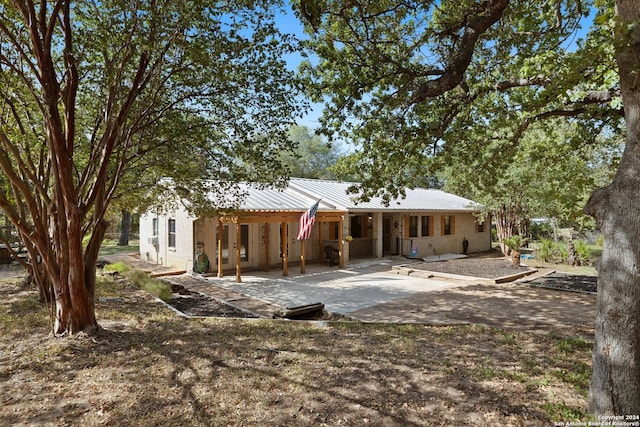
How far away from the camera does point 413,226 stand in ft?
64.5

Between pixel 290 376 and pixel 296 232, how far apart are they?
11708 mm

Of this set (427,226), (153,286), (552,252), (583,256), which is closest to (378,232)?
(427,226)

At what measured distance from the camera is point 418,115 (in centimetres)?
722

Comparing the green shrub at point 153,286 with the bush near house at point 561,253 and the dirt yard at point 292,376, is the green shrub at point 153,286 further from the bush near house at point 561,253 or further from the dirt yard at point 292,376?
the bush near house at point 561,253

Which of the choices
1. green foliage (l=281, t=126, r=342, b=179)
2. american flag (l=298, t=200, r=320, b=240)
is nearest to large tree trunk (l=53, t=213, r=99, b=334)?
american flag (l=298, t=200, r=320, b=240)

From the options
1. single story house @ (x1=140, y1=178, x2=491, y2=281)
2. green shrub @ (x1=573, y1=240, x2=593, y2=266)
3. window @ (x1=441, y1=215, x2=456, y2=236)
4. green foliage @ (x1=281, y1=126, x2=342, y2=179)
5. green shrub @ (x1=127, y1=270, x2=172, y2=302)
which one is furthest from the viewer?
green foliage @ (x1=281, y1=126, x2=342, y2=179)

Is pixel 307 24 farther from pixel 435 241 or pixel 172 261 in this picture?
pixel 435 241

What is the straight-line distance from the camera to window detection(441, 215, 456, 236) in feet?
68.8

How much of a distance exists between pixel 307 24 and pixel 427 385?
580cm

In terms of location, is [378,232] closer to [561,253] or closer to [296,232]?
[296,232]

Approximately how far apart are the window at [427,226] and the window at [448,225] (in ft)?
3.40

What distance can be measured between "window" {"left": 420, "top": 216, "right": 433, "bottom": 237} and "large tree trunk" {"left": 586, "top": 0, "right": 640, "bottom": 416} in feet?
55.9

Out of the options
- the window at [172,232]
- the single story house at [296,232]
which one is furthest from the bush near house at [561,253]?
the window at [172,232]

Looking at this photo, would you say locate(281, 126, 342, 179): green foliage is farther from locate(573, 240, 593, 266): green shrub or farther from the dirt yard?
the dirt yard
